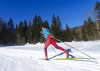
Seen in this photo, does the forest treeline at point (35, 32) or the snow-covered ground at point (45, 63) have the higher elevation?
the forest treeline at point (35, 32)

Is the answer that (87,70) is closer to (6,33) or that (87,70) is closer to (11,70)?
(11,70)

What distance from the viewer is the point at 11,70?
2154mm

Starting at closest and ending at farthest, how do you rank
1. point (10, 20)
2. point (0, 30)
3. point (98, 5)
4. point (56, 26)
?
point (98, 5)
point (0, 30)
point (56, 26)
point (10, 20)

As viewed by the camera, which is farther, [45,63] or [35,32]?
[35,32]

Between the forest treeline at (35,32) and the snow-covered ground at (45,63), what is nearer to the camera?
the snow-covered ground at (45,63)

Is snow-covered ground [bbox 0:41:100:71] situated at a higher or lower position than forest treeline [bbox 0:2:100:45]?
lower

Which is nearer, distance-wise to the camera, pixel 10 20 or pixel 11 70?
pixel 11 70

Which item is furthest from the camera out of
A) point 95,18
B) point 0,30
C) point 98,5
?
point 0,30

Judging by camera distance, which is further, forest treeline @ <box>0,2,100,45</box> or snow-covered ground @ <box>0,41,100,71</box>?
forest treeline @ <box>0,2,100,45</box>

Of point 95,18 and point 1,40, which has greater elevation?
point 95,18

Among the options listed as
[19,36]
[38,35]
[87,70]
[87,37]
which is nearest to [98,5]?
[87,37]

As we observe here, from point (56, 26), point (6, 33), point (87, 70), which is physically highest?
point (56, 26)

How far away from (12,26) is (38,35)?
15.4 meters

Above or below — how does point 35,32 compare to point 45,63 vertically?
above
